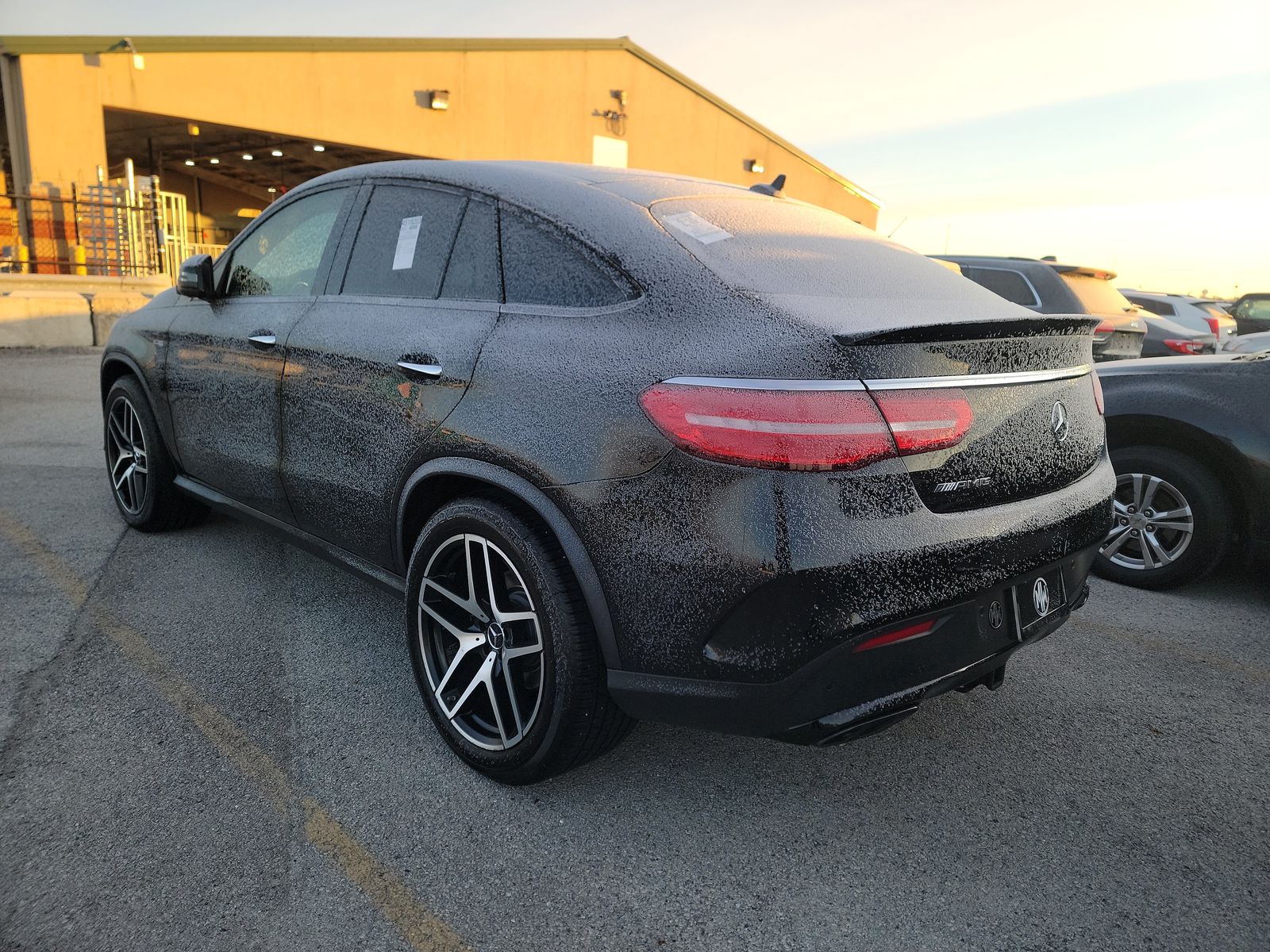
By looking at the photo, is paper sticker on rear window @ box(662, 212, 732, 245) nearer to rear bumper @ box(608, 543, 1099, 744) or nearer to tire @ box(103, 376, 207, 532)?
rear bumper @ box(608, 543, 1099, 744)

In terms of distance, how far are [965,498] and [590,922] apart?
49.6 inches

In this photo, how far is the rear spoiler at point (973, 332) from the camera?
5.83 ft

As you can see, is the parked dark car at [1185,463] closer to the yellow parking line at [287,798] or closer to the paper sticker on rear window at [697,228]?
the paper sticker on rear window at [697,228]

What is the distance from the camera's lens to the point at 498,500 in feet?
7.25

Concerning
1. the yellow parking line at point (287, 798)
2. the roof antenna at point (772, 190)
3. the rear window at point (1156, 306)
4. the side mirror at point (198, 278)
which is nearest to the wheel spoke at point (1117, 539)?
the roof antenna at point (772, 190)

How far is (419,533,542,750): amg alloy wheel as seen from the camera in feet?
7.34

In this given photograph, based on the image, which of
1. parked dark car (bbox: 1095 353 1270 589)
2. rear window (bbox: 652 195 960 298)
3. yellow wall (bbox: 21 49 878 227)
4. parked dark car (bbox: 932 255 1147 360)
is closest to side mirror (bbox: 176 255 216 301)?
rear window (bbox: 652 195 960 298)

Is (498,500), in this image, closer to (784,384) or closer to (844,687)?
(784,384)

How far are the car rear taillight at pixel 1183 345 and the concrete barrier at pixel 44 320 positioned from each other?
1403 centimetres

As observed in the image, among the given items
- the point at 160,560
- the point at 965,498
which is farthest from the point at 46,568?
the point at 965,498

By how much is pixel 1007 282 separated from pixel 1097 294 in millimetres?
850

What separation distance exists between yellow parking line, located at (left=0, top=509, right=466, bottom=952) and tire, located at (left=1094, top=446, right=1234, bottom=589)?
3360mm

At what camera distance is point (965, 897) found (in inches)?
77.1

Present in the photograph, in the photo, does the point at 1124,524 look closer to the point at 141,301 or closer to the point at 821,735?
the point at 821,735
